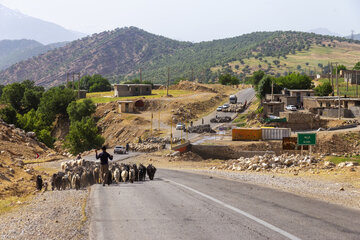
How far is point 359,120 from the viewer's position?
6694 centimetres

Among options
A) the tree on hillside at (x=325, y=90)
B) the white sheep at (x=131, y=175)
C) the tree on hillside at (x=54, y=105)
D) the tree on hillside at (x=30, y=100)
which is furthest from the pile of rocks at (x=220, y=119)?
the tree on hillside at (x=30, y=100)

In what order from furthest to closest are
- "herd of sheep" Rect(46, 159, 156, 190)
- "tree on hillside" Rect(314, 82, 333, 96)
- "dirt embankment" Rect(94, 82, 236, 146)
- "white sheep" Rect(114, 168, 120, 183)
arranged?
"tree on hillside" Rect(314, 82, 333, 96) < "dirt embankment" Rect(94, 82, 236, 146) < "white sheep" Rect(114, 168, 120, 183) < "herd of sheep" Rect(46, 159, 156, 190)

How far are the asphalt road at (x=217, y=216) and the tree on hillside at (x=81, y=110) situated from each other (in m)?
78.2

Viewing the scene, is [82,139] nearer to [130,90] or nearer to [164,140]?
[164,140]

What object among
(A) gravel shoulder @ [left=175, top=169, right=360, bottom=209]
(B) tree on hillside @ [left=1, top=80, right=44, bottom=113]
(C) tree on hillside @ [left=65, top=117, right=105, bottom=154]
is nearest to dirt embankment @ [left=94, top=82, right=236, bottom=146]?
(C) tree on hillside @ [left=65, top=117, right=105, bottom=154]

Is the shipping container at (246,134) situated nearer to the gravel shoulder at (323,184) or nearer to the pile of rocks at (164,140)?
the pile of rocks at (164,140)

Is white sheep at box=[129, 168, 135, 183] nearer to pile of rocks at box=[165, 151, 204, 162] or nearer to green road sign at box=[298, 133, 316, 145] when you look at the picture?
green road sign at box=[298, 133, 316, 145]

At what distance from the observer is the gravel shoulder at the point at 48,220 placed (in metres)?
11.2

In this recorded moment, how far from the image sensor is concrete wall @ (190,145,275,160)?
5406cm

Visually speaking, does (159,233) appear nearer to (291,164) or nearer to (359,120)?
(291,164)

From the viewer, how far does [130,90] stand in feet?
376

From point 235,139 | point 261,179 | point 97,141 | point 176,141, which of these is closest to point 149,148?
point 176,141

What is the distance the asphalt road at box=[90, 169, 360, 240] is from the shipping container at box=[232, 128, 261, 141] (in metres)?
40.6

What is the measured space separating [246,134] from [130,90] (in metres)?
61.3
